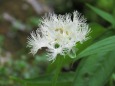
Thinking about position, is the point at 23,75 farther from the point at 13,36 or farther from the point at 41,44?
the point at 41,44

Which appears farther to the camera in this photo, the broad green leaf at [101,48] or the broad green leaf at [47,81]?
the broad green leaf at [47,81]

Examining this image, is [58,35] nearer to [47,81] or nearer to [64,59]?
[64,59]

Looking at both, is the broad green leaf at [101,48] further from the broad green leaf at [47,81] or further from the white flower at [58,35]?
the broad green leaf at [47,81]

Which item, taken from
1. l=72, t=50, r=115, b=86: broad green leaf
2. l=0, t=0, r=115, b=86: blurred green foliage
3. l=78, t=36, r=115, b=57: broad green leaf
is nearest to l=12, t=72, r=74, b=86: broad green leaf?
l=0, t=0, r=115, b=86: blurred green foliage

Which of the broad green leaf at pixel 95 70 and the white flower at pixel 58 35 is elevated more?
the white flower at pixel 58 35

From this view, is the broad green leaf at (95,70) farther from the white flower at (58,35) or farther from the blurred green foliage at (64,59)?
the white flower at (58,35)

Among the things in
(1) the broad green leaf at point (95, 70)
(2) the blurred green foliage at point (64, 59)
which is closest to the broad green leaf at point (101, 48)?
(2) the blurred green foliage at point (64, 59)

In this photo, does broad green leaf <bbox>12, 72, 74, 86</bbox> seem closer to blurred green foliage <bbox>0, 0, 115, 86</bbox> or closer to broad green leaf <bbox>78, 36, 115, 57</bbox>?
blurred green foliage <bbox>0, 0, 115, 86</bbox>

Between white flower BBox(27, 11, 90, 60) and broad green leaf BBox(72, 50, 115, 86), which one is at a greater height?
white flower BBox(27, 11, 90, 60)
